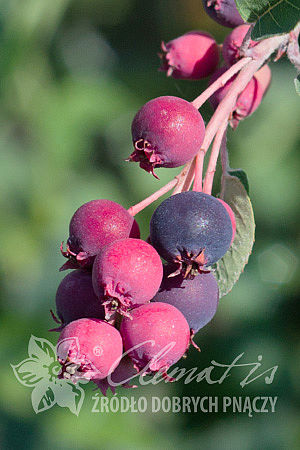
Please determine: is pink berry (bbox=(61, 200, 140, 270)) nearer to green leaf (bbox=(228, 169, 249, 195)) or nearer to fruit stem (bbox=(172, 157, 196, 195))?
fruit stem (bbox=(172, 157, 196, 195))

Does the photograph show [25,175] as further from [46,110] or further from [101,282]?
[101,282]

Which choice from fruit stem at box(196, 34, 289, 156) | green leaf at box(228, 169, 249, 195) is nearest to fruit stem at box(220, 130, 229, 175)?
green leaf at box(228, 169, 249, 195)

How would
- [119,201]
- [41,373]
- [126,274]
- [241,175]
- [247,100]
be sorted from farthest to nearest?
1. [119,201]
2. [41,373]
3. [247,100]
4. [241,175]
5. [126,274]

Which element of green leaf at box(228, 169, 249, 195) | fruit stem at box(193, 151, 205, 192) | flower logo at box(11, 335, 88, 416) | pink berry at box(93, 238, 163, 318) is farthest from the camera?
flower logo at box(11, 335, 88, 416)

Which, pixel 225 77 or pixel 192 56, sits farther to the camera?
pixel 192 56

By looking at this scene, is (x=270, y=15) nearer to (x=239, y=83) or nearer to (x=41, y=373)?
(x=239, y=83)

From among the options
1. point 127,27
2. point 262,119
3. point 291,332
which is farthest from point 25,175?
point 291,332

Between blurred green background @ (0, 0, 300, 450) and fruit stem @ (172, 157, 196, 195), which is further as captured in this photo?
blurred green background @ (0, 0, 300, 450)

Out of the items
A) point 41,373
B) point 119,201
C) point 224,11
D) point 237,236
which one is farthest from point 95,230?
point 119,201
